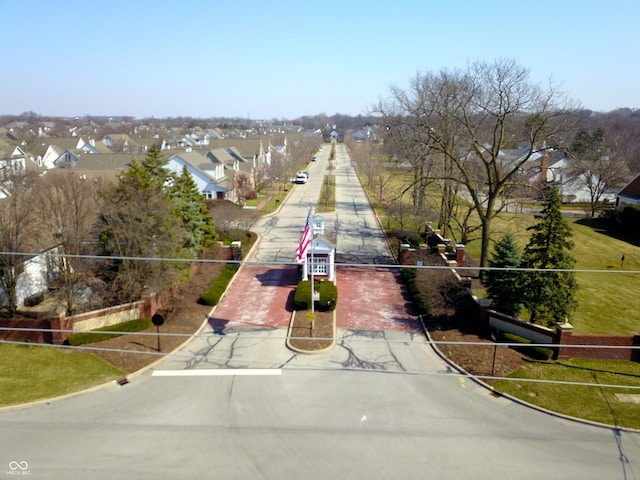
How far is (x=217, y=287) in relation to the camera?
82.7ft

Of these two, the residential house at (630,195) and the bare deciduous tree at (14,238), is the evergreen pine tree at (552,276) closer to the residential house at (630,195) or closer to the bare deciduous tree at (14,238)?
the bare deciduous tree at (14,238)

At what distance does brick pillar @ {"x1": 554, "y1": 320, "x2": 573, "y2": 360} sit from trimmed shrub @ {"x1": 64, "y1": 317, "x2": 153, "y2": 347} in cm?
1698

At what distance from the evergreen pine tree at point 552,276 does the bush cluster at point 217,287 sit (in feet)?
47.7

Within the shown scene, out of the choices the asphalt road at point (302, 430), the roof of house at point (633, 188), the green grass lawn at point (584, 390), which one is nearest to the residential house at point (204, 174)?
the asphalt road at point (302, 430)

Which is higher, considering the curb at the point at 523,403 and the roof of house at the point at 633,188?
the roof of house at the point at 633,188

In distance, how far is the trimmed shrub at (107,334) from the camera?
19.1 m

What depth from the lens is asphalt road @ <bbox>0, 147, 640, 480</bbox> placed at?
1178cm

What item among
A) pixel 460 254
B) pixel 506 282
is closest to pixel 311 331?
pixel 506 282

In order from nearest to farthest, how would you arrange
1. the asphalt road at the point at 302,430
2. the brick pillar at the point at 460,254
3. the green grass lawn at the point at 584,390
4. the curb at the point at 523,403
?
1. the asphalt road at the point at 302,430
2. the curb at the point at 523,403
3. the green grass lawn at the point at 584,390
4. the brick pillar at the point at 460,254

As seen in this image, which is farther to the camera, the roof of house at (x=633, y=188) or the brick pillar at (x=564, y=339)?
the roof of house at (x=633, y=188)

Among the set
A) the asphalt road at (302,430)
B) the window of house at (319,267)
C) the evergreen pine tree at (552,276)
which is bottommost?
the asphalt road at (302,430)

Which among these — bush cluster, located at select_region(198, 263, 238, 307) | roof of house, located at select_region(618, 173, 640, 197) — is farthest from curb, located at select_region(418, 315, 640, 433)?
roof of house, located at select_region(618, 173, 640, 197)

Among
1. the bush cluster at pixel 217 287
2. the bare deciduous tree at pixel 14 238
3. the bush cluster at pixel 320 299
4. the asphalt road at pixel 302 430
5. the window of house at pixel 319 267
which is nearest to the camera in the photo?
the asphalt road at pixel 302 430

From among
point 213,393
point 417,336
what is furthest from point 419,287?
point 213,393
